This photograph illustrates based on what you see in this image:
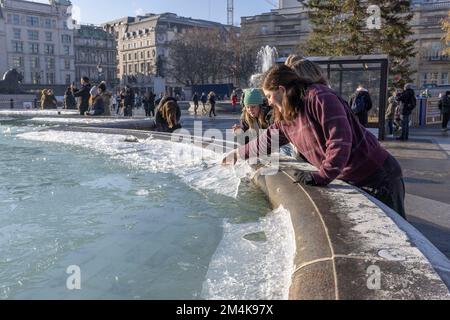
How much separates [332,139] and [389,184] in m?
0.71

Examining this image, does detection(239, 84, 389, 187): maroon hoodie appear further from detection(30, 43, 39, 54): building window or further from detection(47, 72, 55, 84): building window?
detection(47, 72, 55, 84): building window

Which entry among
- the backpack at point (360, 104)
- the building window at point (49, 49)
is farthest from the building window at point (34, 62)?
the backpack at point (360, 104)

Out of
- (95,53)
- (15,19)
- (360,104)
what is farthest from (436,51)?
(95,53)

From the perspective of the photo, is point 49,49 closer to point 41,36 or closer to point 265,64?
point 41,36

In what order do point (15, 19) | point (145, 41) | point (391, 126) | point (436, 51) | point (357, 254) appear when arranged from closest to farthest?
1. point (357, 254)
2. point (391, 126)
3. point (436, 51)
4. point (15, 19)
5. point (145, 41)

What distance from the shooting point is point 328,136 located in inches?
116

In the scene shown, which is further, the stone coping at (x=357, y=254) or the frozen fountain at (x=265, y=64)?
the frozen fountain at (x=265, y=64)

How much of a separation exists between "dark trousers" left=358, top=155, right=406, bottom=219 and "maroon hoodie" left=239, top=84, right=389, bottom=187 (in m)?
0.05

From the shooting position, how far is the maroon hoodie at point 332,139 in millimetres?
2852

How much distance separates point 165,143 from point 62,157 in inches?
69.8

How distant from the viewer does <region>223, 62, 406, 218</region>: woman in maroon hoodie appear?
2.86 metres

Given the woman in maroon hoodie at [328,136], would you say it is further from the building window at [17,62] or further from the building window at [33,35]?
the building window at [33,35]
